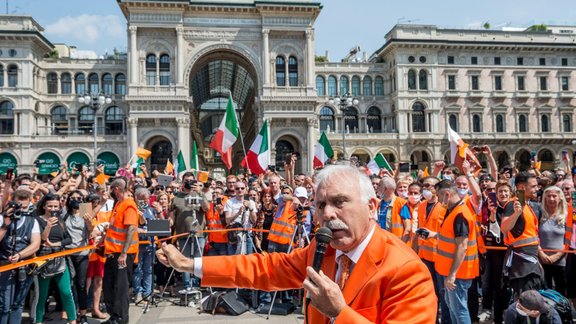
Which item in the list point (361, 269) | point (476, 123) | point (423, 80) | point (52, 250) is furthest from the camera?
point (476, 123)

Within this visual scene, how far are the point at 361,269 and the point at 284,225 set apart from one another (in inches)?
271

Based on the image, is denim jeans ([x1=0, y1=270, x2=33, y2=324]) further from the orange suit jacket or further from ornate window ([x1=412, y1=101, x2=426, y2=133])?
ornate window ([x1=412, y1=101, x2=426, y2=133])

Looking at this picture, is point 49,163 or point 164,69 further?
point 164,69

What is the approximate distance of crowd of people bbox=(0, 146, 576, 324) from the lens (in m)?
6.41

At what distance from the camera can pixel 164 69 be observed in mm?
47312

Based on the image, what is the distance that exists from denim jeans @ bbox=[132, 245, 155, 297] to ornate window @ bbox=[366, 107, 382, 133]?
49.0 metres

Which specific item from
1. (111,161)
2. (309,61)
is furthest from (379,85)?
(111,161)

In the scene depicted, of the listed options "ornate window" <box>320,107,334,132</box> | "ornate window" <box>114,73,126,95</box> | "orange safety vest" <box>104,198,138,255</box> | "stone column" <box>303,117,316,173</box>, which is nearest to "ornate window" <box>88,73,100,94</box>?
"ornate window" <box>114,73,126,95</box>

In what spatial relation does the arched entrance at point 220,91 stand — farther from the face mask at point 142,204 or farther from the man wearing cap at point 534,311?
the man wearing cap at point 534,311

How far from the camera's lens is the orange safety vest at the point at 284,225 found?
30.6ft

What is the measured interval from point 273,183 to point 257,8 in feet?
132

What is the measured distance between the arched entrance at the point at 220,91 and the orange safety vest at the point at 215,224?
38.2 m

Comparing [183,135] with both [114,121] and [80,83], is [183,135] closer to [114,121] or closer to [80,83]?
[114,121]

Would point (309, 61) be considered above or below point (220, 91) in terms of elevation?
below
